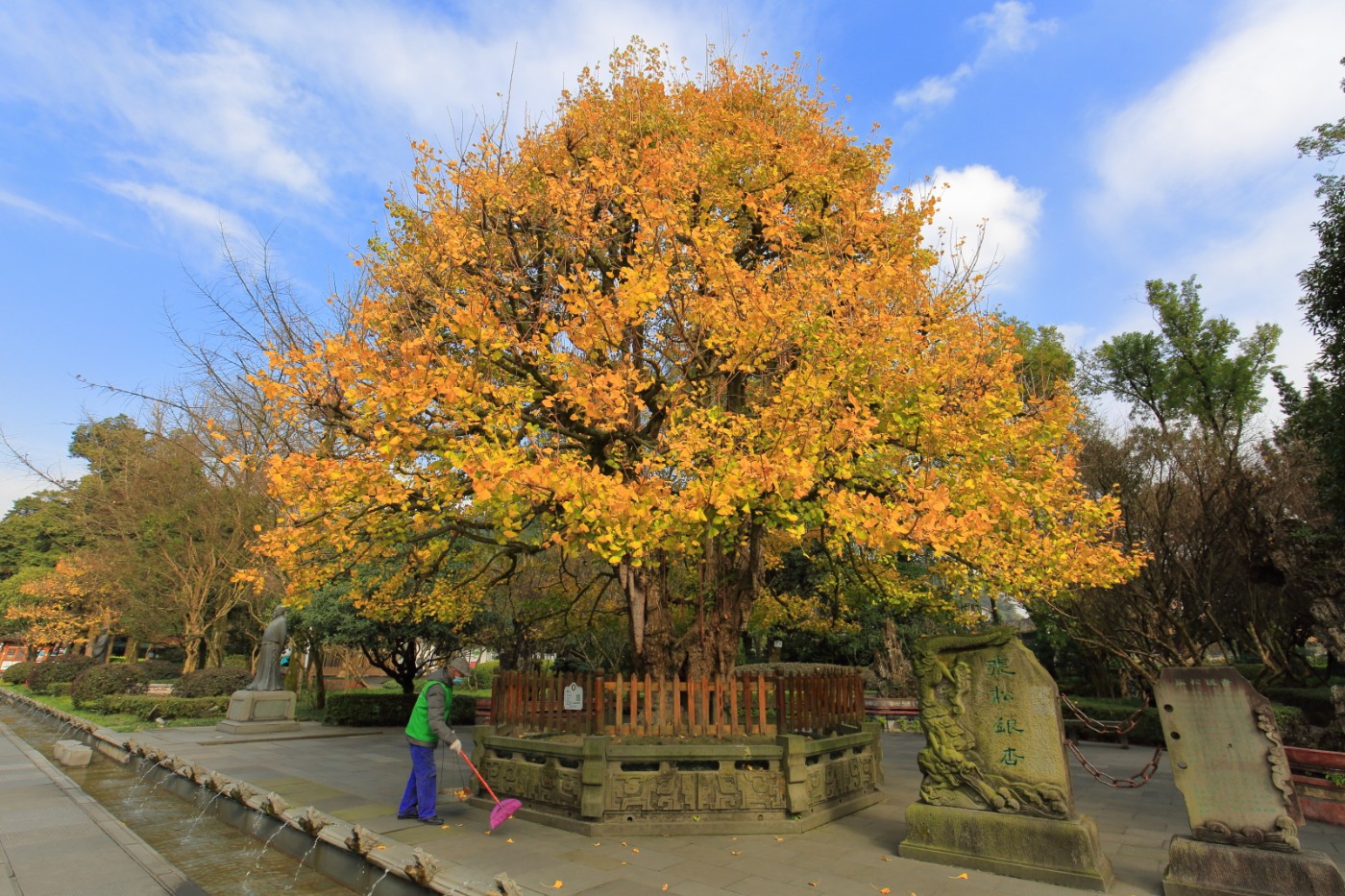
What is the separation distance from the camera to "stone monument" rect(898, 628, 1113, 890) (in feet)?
17.9

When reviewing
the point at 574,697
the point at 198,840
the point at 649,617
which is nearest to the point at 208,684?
the point at 198,840

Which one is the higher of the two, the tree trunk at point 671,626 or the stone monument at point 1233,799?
the tree trunk at point 671,626

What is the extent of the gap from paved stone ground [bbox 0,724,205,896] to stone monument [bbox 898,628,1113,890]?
5.99 metres

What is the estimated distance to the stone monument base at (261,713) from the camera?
48.6 ft

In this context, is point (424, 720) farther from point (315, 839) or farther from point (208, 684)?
point (208, 684)

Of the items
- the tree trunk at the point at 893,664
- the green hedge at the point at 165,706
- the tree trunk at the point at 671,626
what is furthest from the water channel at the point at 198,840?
the tree trunk at the point at 893,664

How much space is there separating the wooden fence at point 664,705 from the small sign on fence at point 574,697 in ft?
0.03

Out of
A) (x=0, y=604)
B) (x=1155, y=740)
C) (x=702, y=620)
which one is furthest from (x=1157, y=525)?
(x=0, y=604)

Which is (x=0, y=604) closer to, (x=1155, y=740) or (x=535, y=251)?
(x=535, y=251)

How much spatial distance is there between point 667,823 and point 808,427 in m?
4.20

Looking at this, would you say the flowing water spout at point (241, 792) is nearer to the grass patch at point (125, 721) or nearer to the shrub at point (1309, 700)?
the grass patch at point (125, 721)

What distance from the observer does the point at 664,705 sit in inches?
300

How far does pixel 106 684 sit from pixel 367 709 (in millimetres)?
9723

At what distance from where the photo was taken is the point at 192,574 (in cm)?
2250
